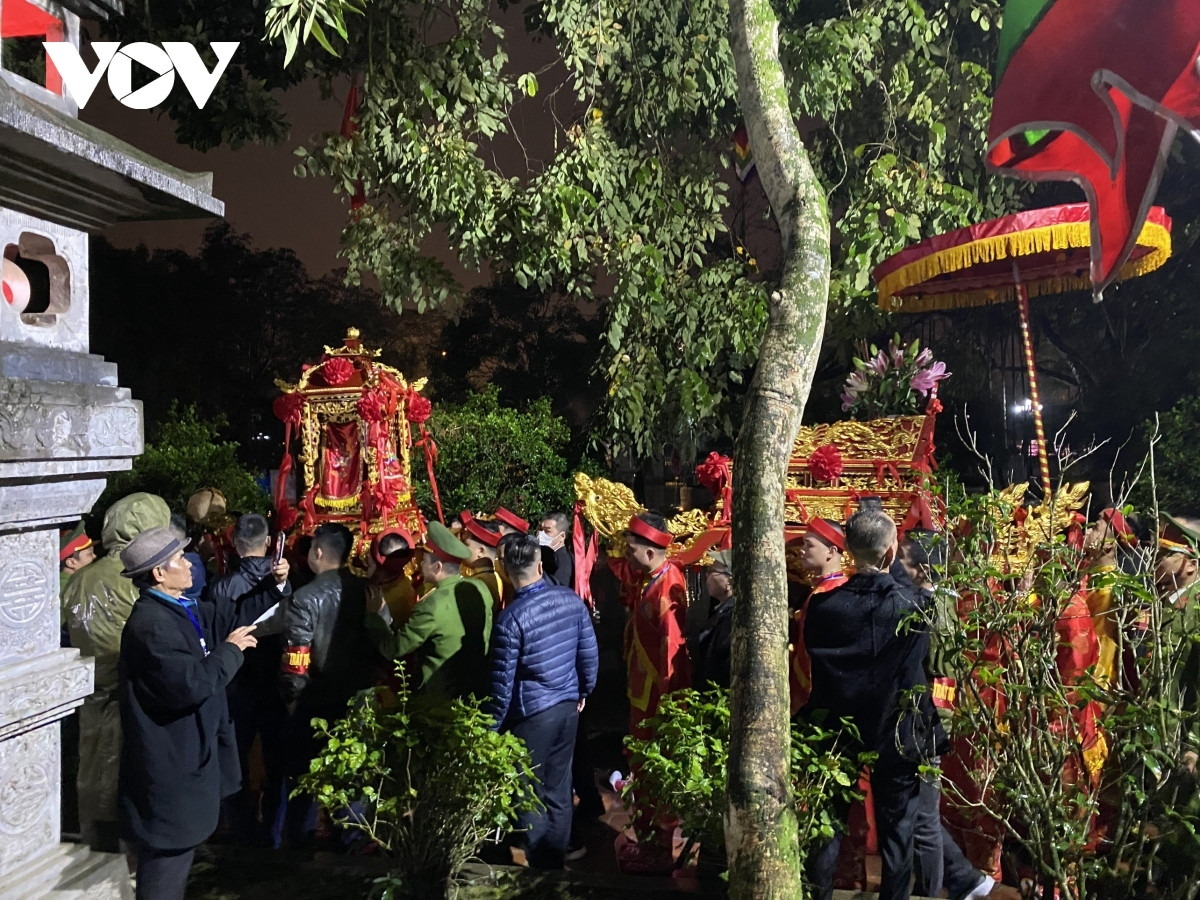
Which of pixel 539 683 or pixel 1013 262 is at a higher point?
pixel 1013 262

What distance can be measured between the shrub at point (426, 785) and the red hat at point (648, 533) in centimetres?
163

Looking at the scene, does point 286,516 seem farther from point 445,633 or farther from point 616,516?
point 445,633

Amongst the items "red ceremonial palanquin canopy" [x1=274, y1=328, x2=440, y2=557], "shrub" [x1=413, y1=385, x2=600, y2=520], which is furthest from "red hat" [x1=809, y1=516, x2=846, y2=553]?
"shrub" [x1=413, y1=385, x2=600, y2=520]

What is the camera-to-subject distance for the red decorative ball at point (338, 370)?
8008mm

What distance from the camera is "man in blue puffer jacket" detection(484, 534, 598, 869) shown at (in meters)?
3.79

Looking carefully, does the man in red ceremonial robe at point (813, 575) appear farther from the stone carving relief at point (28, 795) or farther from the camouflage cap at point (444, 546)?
the stone carving relief at point (28, 795)

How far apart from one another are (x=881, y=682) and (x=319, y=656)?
2501mm

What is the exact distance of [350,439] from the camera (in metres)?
8.16

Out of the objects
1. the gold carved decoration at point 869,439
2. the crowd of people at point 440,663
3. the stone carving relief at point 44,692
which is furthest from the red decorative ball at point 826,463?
the stone carving relief at point 44,692

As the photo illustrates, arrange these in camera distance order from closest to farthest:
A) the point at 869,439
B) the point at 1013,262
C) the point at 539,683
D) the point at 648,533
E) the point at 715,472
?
the point at 539,683
the point at 648,533
the point at 715,472
the point at 869,439
the point at 1013,262

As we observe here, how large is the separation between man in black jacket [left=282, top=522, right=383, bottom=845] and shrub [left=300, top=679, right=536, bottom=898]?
109 centimetres

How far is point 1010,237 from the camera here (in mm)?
6164

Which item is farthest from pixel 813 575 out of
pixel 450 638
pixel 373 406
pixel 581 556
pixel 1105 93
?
pixel 373 406

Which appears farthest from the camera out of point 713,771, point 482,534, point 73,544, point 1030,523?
point 482,534
